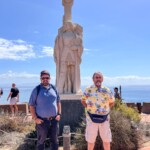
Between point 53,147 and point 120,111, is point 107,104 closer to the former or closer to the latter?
point 53,147

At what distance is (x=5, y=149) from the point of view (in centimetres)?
825

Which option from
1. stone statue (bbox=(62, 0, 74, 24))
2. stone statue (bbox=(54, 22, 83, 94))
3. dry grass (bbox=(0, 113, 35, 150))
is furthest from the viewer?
stone statue (bbox=(62, 0, 74, 24))

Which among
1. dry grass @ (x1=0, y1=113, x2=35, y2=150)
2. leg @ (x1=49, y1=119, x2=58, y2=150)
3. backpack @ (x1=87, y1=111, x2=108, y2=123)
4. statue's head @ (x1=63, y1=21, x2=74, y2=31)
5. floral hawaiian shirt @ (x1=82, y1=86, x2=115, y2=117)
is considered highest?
statue's head @ (x1=63, y1=21, x2=74, y2=31)

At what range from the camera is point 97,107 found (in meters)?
5.89

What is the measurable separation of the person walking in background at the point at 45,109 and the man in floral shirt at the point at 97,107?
63 centimetres

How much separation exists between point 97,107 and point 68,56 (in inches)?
165

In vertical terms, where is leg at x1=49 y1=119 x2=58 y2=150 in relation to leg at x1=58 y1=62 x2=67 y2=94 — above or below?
below

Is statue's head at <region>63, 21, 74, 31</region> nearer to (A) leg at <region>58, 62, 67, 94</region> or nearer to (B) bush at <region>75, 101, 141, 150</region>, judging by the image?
(A) leg at <region>58, 62, 67, 94</region>

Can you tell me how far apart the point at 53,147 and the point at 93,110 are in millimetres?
1073

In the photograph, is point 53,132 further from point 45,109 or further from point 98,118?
point 98,118

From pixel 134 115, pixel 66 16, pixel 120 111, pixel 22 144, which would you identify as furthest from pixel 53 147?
pixel 66 16

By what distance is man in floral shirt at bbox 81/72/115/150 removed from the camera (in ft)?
19.2

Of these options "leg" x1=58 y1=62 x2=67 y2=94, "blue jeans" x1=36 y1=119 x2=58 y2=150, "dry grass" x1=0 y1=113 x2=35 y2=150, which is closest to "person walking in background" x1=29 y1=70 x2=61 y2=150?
"blue jeans" x1=36 y1=119 x2=58 y2=150

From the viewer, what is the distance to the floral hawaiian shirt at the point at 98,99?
5875mm
